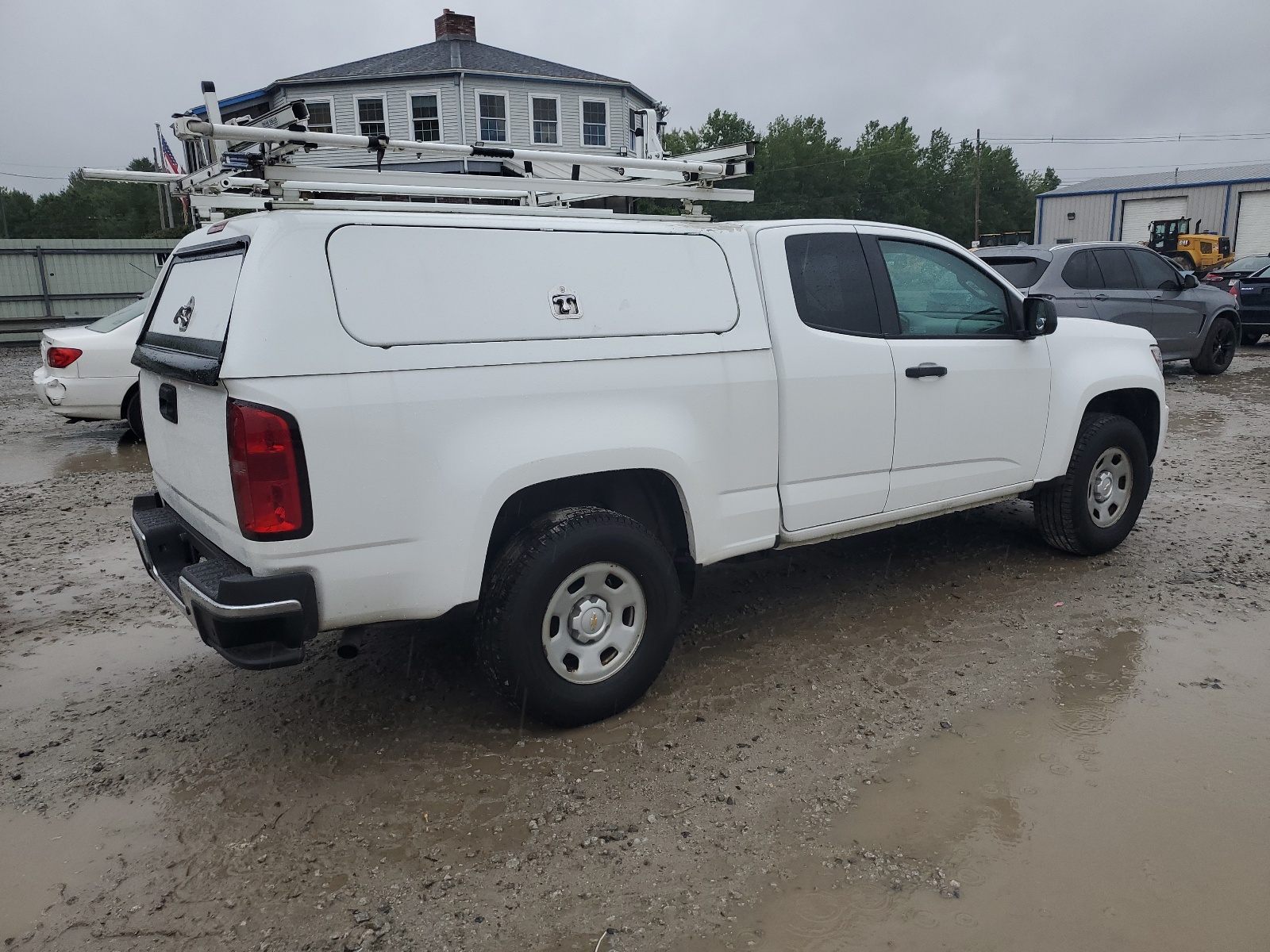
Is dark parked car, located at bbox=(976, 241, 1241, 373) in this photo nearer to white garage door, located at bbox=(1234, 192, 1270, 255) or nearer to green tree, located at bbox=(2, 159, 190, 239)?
white garage door, located at bbox=(1234, 192, 1270, 255)

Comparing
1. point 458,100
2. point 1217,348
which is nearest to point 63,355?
point 1217,348

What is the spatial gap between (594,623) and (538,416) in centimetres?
84

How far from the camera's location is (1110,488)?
5477mm

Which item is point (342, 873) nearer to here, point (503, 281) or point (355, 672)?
point (355, 672)

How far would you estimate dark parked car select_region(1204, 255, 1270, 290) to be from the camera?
16578mm

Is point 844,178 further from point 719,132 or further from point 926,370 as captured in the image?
point 926,370

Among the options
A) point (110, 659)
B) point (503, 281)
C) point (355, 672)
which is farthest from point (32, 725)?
point (503, 281)

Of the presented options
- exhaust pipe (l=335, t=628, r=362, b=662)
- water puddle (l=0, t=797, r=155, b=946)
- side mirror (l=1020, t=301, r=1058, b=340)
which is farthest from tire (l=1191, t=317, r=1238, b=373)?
water puddle (l=0, t=797, r=155, b=946)

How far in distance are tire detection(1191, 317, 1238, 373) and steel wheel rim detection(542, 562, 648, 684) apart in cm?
1244

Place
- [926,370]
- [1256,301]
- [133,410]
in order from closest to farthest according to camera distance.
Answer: [926,370] → [133,410] → [1256,301]

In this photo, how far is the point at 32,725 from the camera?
3805mm

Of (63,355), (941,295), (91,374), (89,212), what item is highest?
(89,212)

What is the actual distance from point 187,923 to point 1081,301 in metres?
11.0

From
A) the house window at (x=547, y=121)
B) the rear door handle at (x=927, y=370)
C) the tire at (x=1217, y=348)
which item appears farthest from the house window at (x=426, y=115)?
the rear door handle at (x=927, y=370)
